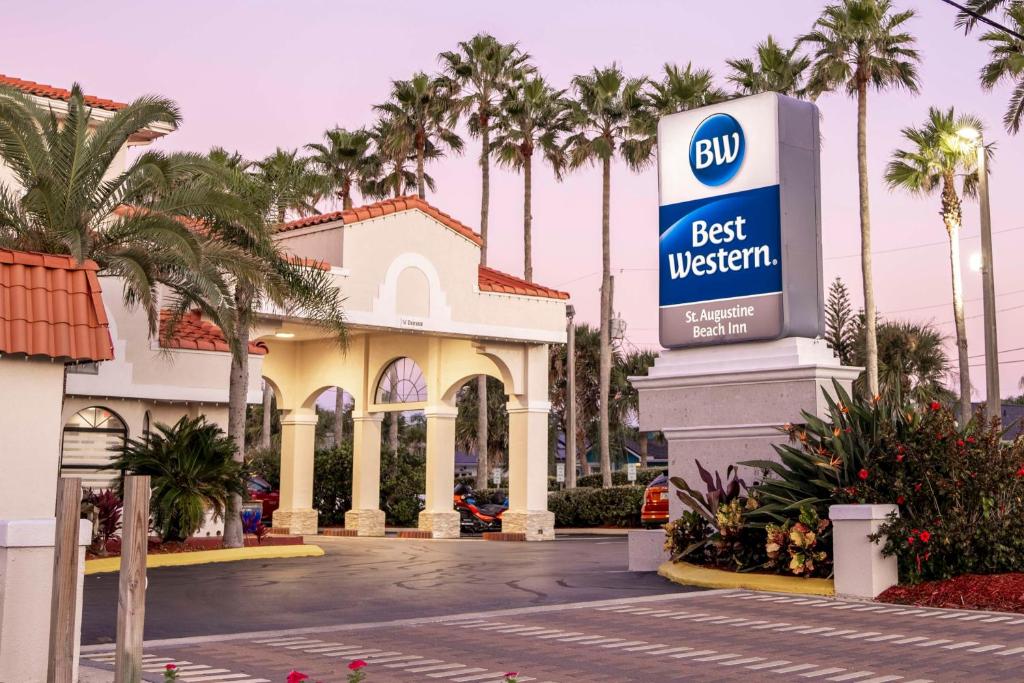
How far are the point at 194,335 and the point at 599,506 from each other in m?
17.5

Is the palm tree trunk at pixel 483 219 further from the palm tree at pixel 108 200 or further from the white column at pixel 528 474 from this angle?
the palm tree at pixel 108 200

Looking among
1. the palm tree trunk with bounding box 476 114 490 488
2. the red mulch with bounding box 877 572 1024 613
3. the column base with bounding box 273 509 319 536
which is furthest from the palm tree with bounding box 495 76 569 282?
the red mulch with bounding box 877 572 1024 613

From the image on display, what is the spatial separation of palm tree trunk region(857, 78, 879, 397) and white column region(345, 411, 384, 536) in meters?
15.6

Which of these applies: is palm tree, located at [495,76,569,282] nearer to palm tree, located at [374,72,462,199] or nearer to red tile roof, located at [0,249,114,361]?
palm tree, located at [374,72,462,199]

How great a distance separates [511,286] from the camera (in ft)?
97.1

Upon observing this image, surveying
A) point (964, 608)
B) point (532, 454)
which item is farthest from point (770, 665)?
point (532, 454)

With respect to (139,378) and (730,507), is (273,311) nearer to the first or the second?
(139,378)

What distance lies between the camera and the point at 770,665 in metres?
8.84

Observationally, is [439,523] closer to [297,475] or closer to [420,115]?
[297,475]

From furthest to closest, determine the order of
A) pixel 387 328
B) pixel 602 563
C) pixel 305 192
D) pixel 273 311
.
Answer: pixel 387 328
pixel 273 311
pixel 305 192
pixel 602 563

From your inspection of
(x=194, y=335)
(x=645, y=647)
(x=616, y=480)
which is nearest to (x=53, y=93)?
(x=194, y=335)

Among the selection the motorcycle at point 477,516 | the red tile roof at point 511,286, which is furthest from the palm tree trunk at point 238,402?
the motorcycle at point 477,516

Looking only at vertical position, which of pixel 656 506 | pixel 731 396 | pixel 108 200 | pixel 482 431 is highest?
pixel 108 200

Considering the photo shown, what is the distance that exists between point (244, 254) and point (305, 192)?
3.07 metres
